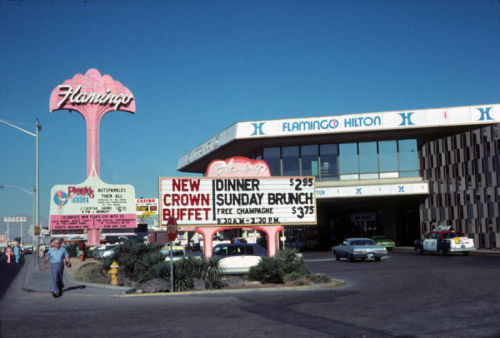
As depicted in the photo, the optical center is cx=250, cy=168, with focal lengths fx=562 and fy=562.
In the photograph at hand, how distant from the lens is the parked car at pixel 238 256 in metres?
24.6

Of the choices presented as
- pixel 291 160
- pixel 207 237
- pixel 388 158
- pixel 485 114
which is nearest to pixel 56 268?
pixel 207 237

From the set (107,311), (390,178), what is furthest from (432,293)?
(390,178)

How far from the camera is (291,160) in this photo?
53938 mm

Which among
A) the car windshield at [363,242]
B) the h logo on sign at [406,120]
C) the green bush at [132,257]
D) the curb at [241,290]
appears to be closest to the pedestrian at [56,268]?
the curb at [241,290]

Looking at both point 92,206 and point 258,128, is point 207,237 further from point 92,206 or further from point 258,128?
point 258,128

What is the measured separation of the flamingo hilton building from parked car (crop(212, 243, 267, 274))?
24320 mm

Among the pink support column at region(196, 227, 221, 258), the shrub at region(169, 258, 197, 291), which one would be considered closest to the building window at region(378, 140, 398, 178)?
the pink support column at region(196, 227, 221, 258)

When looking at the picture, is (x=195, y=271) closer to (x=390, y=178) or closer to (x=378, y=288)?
(x=378, y=288)

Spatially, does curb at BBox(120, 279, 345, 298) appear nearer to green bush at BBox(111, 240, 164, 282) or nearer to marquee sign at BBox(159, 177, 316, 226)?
marquee sign at BBox(159, 177, 316, 226)

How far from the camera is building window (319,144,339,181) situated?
52.5m

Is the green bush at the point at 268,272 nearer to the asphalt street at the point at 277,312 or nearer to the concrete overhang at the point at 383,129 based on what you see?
the asphalt street at the point at 277,312

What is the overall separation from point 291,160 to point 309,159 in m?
1.75

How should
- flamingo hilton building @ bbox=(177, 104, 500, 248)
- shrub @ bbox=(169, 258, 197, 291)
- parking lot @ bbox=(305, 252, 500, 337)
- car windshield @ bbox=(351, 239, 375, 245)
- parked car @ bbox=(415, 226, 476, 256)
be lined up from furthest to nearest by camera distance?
1. flamingo hilton building @ bbox=(177, 104, 500, 248)
2. parked car @ bbox=(415, 226, 476, 256)
3. car windshield @ bbox=(351, 239, 375, 245)
4. shrub @ bbox=(169, 258, 197, 291)
5. parking lot @ bbox=(305, 252, 500, 337)

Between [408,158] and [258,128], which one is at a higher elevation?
[258,128]
